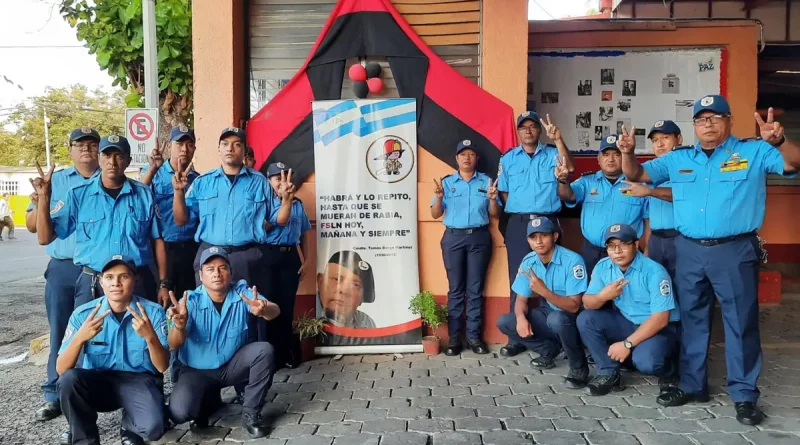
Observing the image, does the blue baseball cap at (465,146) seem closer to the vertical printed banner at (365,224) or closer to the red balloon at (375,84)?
the vertical printed banner at (365,224)

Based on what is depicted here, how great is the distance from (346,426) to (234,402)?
2.95ft

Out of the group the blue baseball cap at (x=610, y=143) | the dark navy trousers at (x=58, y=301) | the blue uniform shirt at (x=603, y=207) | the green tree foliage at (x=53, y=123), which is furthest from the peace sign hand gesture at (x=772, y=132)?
the green tree foliage at (x=53, y=123)

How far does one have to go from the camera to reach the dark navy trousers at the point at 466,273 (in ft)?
15.1

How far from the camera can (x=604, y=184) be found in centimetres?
439

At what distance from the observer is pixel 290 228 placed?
4.26 metres

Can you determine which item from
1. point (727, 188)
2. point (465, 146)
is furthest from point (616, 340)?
point (465, 146)

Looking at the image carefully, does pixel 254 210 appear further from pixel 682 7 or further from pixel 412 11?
pixel 682 7

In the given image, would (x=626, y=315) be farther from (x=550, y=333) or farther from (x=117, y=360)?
(x=117, y=360)

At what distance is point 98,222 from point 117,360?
0.90 metres

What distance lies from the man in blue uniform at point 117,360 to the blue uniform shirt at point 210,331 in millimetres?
177

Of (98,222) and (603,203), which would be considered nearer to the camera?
(98,222)

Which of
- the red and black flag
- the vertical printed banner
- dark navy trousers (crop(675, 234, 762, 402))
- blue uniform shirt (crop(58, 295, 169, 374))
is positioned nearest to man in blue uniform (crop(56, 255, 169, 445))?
blue uniform shirt (crop(58, 295, 169, 374))

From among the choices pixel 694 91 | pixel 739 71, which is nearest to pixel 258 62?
pixel 694 91

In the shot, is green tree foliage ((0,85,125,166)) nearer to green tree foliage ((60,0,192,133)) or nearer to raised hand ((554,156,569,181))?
green tree foliage ((60,0,192,133))
